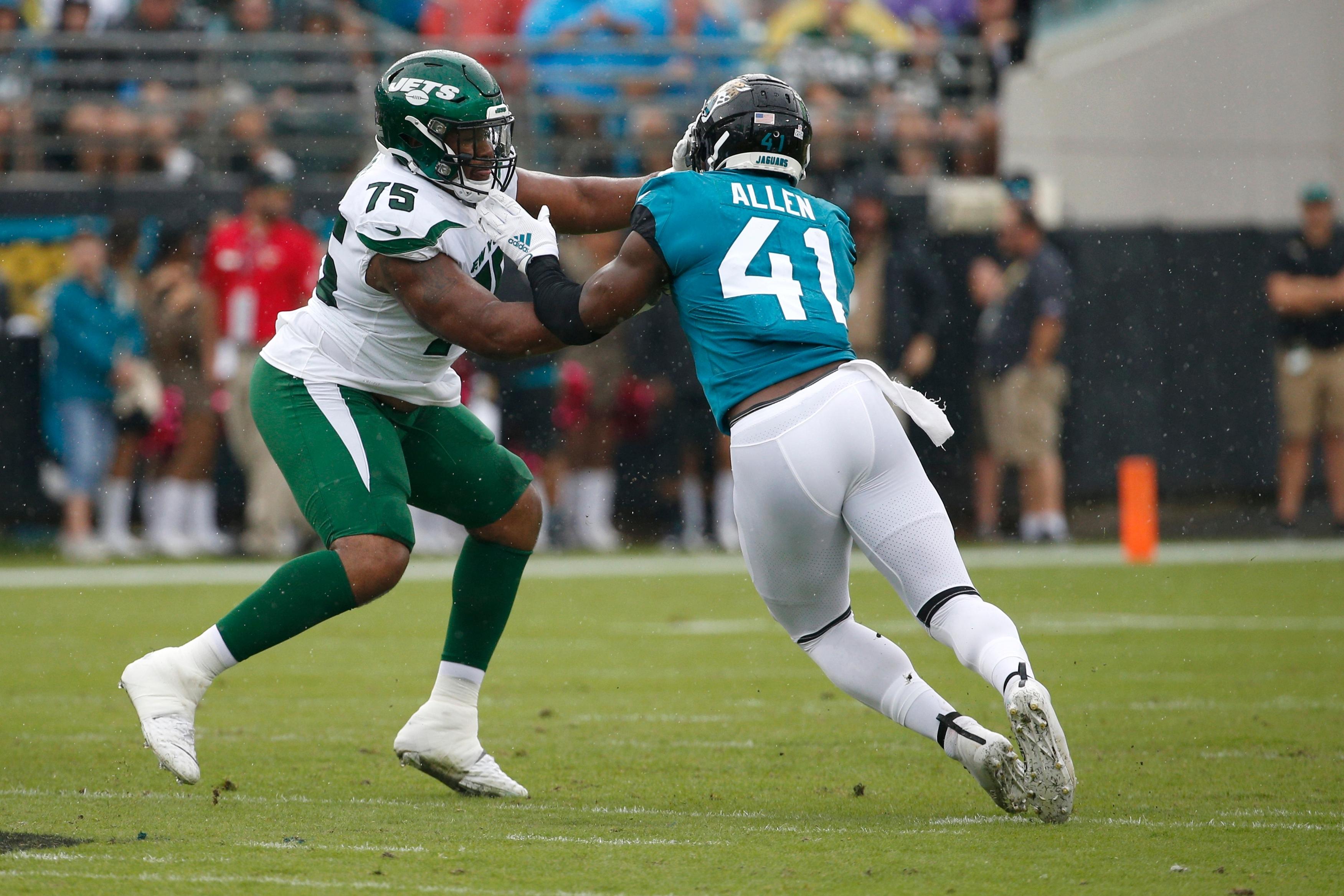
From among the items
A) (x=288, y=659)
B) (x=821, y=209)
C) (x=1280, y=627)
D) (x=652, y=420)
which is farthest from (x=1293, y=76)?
(x=821, y=209)

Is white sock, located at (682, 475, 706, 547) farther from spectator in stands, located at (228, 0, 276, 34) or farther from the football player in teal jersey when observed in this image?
the football player in teal jersey

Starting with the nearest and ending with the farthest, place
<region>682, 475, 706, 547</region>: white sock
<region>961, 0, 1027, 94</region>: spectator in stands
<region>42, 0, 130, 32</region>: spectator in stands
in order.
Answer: <region>682, 475, 706, 547</region>: white sock, <region>42, 0, 130, 32</region>: spectator in stands, <region>961, 0, 1027, 94</region>: spectator in stands

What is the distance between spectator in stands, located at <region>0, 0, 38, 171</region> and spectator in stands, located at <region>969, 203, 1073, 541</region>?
6854 millimetres

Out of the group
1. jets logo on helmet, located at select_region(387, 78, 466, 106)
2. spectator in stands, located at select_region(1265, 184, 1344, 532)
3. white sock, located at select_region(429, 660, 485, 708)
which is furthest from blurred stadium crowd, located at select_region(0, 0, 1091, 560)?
jets logo on helmet, located at select_region(387, 78, 466, 106)

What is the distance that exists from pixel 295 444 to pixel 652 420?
313 inches

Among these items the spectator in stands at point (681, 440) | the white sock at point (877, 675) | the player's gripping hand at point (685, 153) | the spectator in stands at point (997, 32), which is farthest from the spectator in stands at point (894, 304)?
the white sock at point (877, 675)

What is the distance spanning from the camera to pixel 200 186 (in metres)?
11.9

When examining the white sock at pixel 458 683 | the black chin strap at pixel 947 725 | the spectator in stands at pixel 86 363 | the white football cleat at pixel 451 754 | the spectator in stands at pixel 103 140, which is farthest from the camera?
the spectator in stands at pixel 103 140

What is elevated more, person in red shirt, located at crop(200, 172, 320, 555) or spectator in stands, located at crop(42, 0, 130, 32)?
spectator in stands, located at crop(42, 0, 130, 32)

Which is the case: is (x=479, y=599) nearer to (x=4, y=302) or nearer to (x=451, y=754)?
(x=451, y=754)

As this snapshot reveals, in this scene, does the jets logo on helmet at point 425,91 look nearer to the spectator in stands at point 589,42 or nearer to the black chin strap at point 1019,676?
the black chin strap at point 1019,676

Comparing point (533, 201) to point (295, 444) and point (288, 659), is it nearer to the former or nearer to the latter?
point (295, 444)

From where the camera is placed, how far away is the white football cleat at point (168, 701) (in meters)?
4.14

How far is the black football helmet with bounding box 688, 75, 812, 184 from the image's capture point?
414 centimetres
